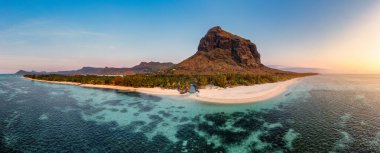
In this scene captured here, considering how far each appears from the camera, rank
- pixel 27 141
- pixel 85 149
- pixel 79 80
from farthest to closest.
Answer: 1. pixel 79 80
2. pixel 27 141
3. pixel 85 149

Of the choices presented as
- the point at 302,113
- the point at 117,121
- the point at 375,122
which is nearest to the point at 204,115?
the point at 117,121

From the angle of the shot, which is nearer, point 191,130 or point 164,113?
→ point 191,130

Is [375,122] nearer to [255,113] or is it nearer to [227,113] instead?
[255,113]

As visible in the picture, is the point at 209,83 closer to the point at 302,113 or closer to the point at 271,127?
the point at 302,113

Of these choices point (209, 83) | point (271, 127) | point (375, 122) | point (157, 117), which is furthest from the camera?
point (209, 83)

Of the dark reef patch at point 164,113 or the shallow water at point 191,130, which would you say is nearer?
the shallow water at point 191,130

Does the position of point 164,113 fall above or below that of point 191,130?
above

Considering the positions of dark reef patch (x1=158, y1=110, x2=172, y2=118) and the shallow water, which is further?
dark reef patch (x1=158, y1=110, x2=172, y2=118)

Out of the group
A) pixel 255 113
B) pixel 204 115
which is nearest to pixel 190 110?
pixel 204 115

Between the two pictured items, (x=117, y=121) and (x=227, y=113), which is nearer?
(x=117, y=121)
